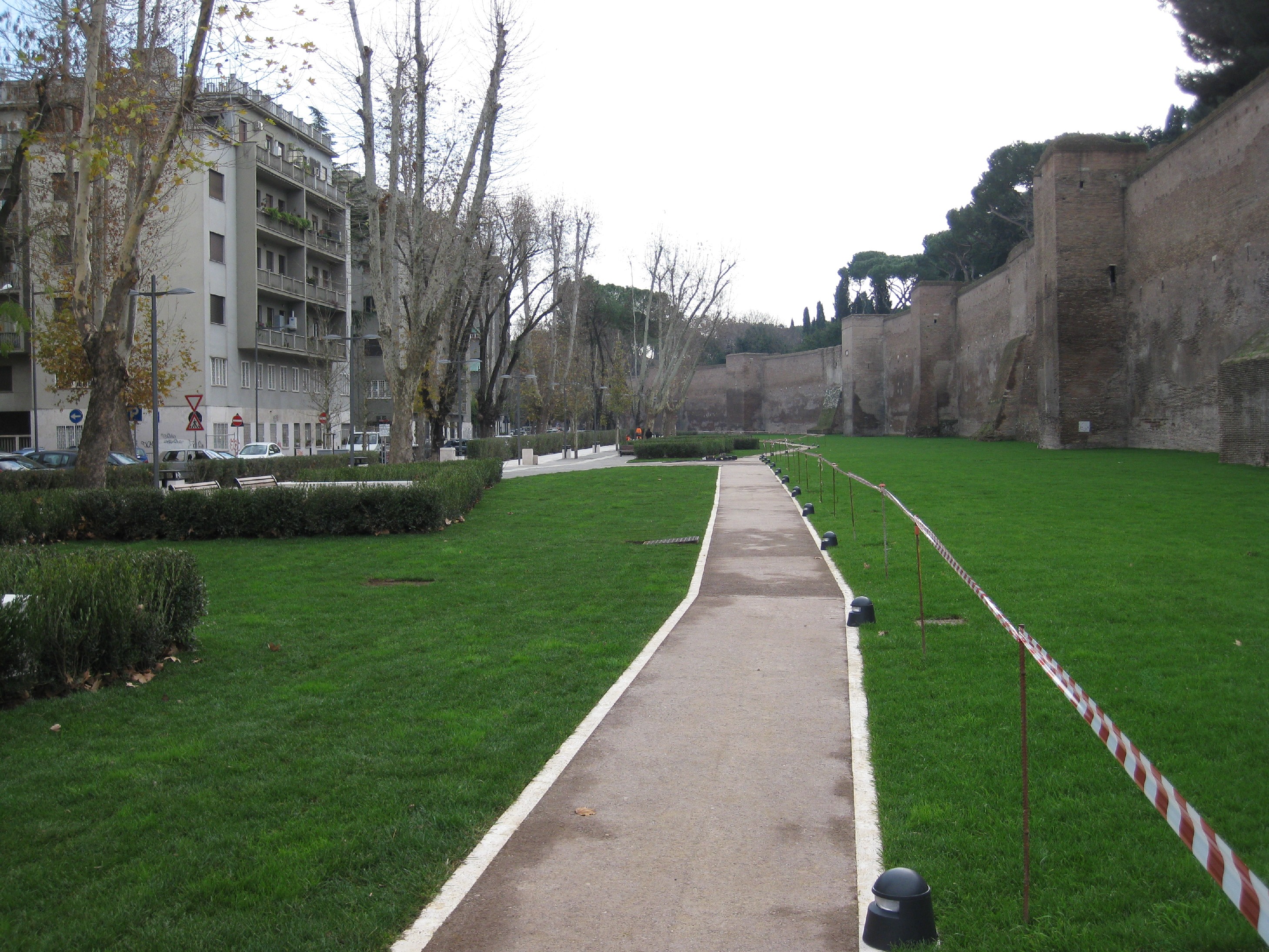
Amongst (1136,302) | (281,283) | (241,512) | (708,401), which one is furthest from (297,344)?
(708,401)

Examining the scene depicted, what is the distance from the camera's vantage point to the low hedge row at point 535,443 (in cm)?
3841

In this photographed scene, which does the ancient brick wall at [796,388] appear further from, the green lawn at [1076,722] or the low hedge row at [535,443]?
the green lawn at [1076,722]

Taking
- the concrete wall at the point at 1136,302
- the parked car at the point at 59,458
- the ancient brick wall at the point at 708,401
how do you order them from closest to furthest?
the concrete wall at the point at 1136,302 < the parked car at the point at 59,458 < the ancient brick wall at the point at 708,401

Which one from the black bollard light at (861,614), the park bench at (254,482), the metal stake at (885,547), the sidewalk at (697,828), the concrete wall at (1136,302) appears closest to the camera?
the sidewalk at (697,828)

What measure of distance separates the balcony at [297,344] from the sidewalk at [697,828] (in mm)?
40085

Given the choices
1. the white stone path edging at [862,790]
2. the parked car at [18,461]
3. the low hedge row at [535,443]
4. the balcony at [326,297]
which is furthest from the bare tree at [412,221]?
the balcony at [326,297]

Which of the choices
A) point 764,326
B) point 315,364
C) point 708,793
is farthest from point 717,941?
point 764,326

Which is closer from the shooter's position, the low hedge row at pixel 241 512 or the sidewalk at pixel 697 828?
the sidewalk at pixel 697 828

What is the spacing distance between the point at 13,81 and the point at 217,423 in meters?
27.2

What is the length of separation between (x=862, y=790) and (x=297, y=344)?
4569 cm

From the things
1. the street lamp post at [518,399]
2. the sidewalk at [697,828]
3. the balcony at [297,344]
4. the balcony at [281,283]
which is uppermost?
the balcony at [281,283]

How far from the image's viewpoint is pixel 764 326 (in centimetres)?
11075

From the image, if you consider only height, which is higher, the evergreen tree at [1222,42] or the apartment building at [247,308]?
the evergreen tree at [1222,42]

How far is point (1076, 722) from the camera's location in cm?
528
